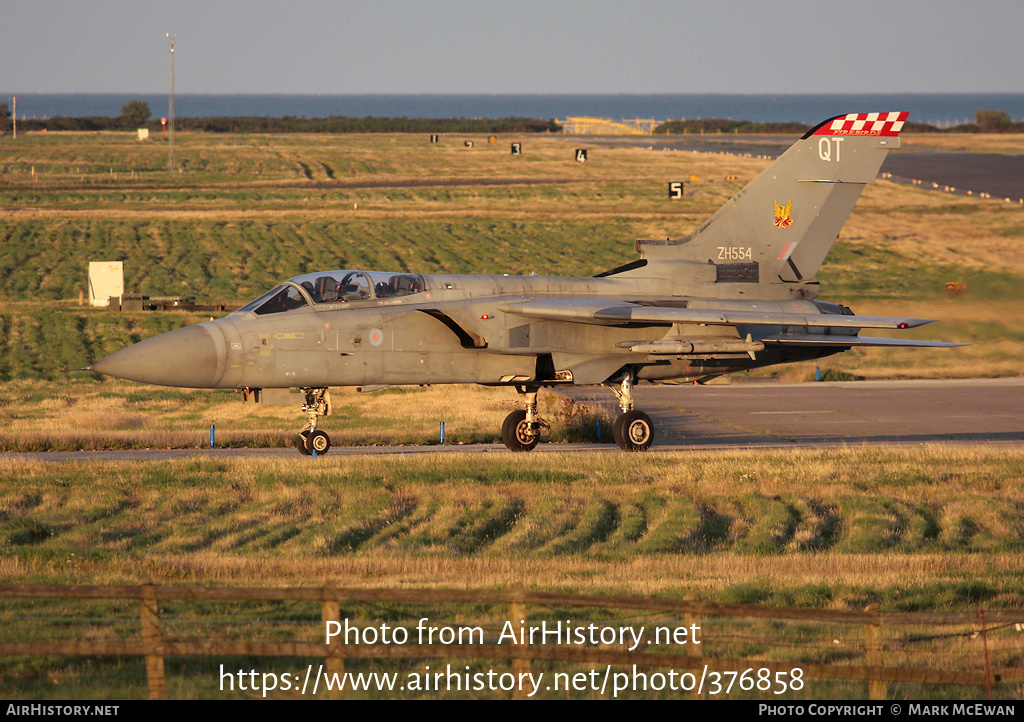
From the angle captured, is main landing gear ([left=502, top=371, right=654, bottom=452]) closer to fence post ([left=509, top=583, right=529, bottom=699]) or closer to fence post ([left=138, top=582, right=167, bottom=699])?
fence post ([left=509, top=583, right=529, bottom=699])

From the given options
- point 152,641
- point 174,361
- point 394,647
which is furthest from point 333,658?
point 174,361

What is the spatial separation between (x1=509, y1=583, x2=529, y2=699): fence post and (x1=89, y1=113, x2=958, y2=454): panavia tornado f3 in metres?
11.9

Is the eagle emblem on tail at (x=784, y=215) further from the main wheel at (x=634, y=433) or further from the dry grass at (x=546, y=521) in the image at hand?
the main wheel at (x=634, y=433)

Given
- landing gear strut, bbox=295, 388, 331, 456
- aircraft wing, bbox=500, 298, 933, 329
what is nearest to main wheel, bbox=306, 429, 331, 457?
landing gear strut, bbox=295, 388, 331, 456

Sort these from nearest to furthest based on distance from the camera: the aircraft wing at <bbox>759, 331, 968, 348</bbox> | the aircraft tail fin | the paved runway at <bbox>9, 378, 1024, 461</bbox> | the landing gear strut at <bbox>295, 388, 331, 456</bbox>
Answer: the landing gear strut at <bbox>295, 388, 331, 456</bbox> < the aircraft wing at <bbox>759, 331, 968, 348</bbox> < the aircraft tail fin < the paved runway at <bbox>9, 378, 1024, 461</bbox>

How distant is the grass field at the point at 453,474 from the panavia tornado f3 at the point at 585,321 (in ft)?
5.59

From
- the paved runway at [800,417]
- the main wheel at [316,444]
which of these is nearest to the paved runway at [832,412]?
the paved runway at [800,417]

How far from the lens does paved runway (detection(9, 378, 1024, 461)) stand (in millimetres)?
24203

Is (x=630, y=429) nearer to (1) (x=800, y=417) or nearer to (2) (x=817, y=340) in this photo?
(2) (x=817, y=340)

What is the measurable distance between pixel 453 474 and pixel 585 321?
4208 millimetres

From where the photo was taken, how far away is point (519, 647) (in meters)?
7.97

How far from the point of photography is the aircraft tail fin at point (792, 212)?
23.2 meters

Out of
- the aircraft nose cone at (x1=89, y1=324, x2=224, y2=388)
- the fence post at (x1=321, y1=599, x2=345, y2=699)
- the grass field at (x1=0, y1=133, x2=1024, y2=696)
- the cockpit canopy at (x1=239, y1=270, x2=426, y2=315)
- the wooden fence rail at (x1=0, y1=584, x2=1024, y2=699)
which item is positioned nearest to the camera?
the wooden fence rail at (x1=0, y1=584, x2=1024, y2=699)

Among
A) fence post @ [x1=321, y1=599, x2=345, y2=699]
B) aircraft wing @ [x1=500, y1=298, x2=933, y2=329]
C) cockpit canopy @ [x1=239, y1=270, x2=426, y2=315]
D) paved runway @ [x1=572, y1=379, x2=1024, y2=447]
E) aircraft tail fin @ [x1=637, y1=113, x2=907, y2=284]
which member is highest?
aircraft tail fin @ [x1=637, y1=113, x2=907, y2=284]
